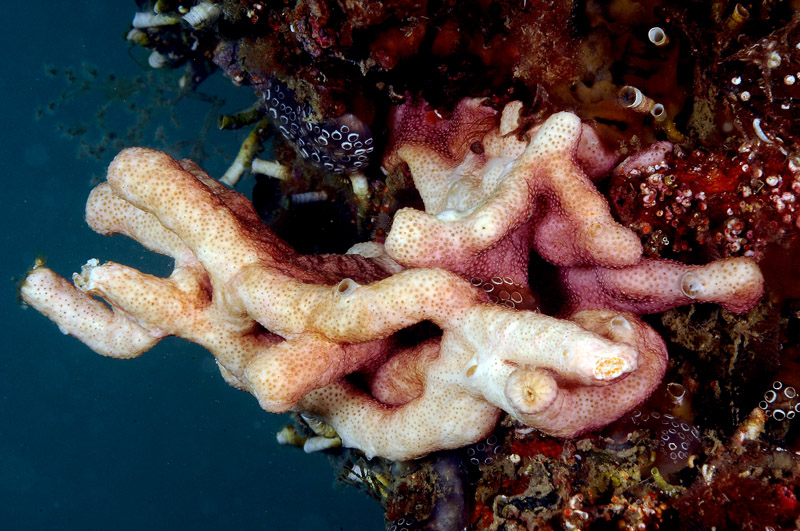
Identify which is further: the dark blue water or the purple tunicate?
the dark blue water

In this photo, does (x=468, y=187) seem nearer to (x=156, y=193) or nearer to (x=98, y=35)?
(x=156, y=193)

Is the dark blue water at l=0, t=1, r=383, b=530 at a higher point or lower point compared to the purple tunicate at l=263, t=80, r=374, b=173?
lower

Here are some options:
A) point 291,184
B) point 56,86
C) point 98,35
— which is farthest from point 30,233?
point 291,184

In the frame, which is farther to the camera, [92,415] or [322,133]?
[92,415]

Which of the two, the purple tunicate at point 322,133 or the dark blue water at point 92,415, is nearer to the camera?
the purple tunicate at point 322,133

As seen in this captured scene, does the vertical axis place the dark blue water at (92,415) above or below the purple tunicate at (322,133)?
below
